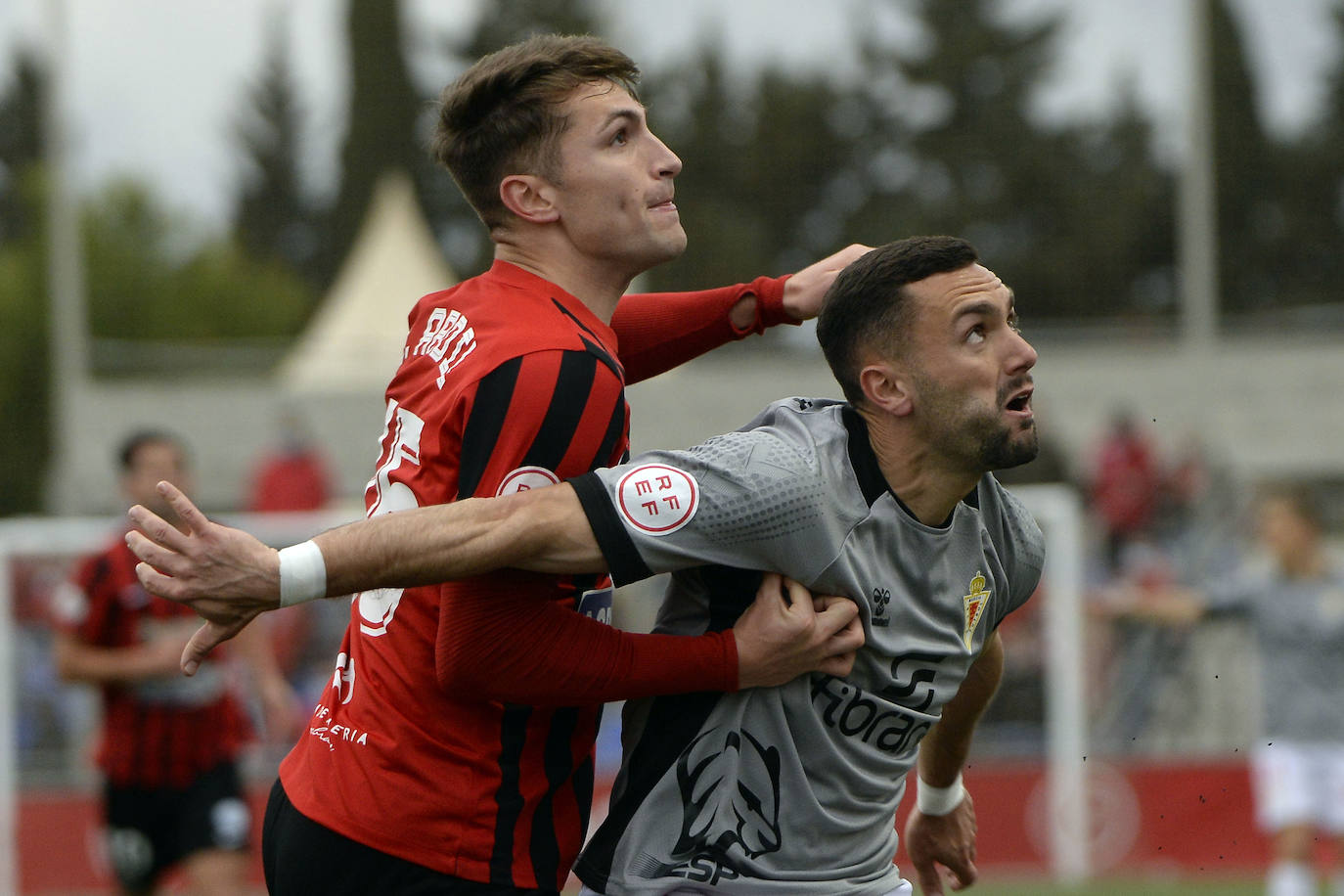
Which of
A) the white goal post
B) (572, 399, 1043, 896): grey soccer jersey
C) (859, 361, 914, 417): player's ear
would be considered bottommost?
the white goal post

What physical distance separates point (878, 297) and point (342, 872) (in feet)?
4.91

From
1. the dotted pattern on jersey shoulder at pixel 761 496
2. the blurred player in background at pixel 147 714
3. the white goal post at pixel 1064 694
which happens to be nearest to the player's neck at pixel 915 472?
the dotted pattern on jersey shoulder at pixel 761 496

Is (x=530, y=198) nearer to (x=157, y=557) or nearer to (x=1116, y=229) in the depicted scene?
(x=157, y=557)

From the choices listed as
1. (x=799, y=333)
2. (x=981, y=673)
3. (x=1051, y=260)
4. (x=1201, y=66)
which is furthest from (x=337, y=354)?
(x=981, y=673)

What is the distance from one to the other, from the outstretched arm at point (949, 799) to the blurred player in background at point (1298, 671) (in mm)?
4905

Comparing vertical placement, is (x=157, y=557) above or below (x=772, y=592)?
above

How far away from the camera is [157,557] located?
9.06ft

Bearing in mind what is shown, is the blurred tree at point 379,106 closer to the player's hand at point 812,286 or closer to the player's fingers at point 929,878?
the player's hand at point 812,286

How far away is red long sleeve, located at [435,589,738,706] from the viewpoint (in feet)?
9.75

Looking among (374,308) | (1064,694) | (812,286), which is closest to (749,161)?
(374,308)

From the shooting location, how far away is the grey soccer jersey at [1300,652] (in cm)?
832

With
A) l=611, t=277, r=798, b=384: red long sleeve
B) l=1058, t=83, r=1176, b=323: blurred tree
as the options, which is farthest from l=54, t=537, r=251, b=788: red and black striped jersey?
l=1058, t=83, r=1176, b=323: blurred tree

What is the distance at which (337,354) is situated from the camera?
21938mm

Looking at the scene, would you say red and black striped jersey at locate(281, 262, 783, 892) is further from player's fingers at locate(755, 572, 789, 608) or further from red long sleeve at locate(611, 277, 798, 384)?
red long sleeve at locate(611, 277, 798, 384)
